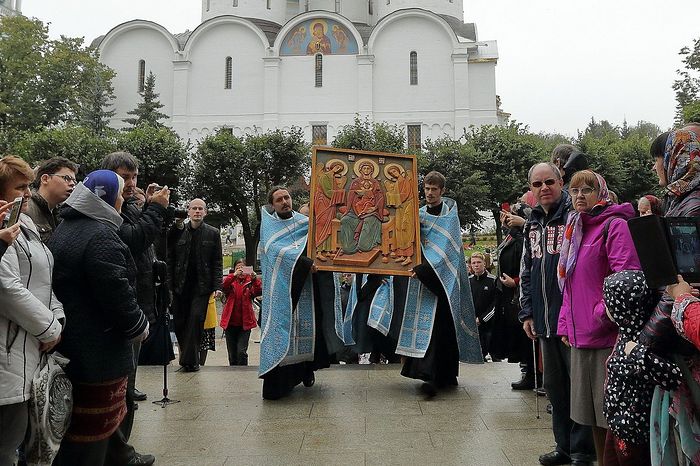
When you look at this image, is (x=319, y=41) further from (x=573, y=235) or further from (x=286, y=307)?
(x=573, y=235)

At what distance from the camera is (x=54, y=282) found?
3164 mm

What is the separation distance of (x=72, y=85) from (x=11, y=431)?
3823 centimetres

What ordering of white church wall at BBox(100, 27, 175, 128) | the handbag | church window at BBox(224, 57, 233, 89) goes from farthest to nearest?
white church wall at BBox(100, 27, 175, 128), church window at BBox(224, 57, 233, 89), the handbag

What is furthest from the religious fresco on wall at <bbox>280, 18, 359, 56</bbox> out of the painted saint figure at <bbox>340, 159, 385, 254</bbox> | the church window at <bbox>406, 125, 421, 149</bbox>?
the painted saint figure at <bbox>340, 159, 385, 254</bbox>

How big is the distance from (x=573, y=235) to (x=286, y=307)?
9.91ft

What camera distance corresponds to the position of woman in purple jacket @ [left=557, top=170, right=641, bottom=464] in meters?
3.45

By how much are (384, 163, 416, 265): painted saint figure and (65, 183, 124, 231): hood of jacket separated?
10.5 ft

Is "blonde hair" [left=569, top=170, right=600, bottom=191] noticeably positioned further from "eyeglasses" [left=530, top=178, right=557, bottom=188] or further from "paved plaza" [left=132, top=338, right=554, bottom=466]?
"paved plaza" [left=132, top=338, right=554, bottom=466]

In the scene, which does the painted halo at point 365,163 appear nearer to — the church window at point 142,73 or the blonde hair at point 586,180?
the blonde hair at point 586,180

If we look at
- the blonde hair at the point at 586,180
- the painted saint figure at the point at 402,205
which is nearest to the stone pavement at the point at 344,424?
the painted saint figure at the point at 402,205

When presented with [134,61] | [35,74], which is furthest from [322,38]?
[35,74]

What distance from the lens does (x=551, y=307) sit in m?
4.16

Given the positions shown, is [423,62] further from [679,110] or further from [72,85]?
[72,85]

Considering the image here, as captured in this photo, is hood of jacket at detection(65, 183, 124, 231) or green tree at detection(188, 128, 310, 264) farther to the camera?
green tree at detection(188, 128, 310, 264)
